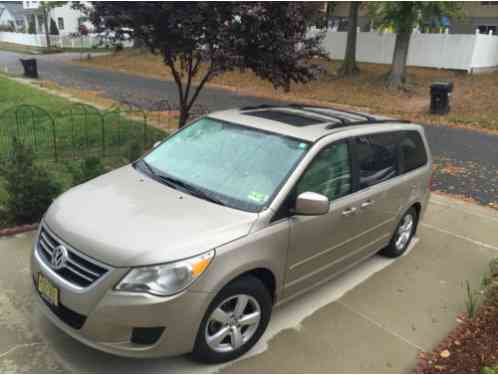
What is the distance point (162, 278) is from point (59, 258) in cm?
76

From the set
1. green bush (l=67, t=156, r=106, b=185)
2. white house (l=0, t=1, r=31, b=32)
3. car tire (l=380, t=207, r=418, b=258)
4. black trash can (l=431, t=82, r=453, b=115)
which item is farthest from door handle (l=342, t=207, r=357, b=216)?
white house (l=0, t=1, r=31, b=32)

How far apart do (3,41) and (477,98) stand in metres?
53.8

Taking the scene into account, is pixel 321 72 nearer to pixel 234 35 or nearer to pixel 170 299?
pixel 234 35

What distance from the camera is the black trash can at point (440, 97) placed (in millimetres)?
15093

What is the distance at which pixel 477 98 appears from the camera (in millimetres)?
16875

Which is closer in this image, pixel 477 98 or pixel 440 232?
pixel 440 232

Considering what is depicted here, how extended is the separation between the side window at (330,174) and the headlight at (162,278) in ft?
3.61

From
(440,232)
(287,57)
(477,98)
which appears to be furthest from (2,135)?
(477,98)

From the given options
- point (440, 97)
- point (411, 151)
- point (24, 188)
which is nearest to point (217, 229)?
point (411, 151)

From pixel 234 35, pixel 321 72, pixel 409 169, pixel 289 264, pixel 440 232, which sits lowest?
pixel 440 232

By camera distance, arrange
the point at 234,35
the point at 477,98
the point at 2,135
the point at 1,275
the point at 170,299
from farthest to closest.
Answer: the point at 477,98, the point at 2,135, the point at 234,35, the point at 1,275, the point at 170,299

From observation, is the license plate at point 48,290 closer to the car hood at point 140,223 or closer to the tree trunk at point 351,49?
the car hood at point 140,223

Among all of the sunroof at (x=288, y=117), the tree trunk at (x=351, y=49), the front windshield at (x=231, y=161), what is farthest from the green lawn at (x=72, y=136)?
the tree trunk at (x=351, y=49)

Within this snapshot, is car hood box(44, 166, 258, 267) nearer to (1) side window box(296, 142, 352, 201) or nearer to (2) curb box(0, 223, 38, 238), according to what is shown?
(1) side window box(296, 142, 352, 201)
